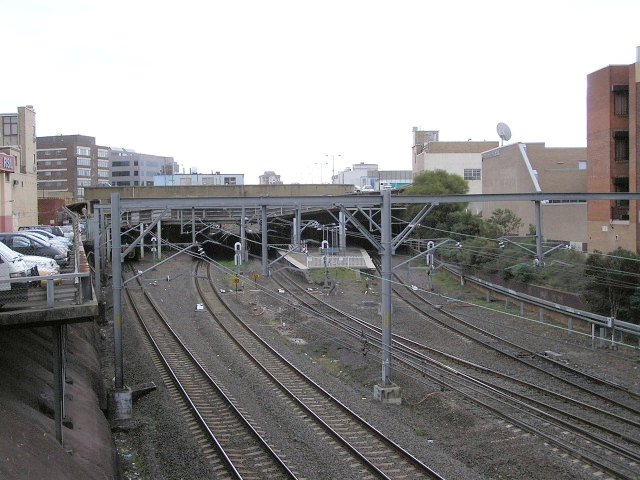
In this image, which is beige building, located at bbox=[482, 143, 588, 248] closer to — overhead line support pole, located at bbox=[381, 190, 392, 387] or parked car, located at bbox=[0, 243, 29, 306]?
overhead line support pole, located at bbox=[381, 190, 392, 387]

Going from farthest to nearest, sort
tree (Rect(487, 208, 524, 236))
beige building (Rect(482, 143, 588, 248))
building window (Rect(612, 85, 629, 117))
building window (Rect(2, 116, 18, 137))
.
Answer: building window (Rect(2, 116, 18, 137))
beige building (Rect(482, 143, 588, 248))
tree (Rect(487, 208, 524, 236))
building window (Rect(612, 85, 629, 117))

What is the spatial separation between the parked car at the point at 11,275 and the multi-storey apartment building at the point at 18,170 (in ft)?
86.9

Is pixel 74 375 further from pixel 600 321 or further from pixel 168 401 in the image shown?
pixel 600 321

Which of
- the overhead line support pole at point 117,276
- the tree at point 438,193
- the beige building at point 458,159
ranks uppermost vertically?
the beige building at point 458,159

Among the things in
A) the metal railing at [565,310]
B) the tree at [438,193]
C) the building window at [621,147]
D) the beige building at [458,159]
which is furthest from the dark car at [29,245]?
the beige building at [458,159]

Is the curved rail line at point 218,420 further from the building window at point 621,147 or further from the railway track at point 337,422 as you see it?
the building window at point 621,147

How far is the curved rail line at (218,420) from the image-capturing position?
35.0ft

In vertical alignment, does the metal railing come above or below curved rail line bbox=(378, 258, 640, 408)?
above

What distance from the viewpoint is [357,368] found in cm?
1744

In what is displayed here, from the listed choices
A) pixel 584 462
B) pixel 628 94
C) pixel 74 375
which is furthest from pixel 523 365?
pixel 628 94

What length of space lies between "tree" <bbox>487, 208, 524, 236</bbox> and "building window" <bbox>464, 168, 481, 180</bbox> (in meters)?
28.1

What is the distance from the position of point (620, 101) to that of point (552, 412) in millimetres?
21152

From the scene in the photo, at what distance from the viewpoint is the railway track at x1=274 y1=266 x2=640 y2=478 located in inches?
414

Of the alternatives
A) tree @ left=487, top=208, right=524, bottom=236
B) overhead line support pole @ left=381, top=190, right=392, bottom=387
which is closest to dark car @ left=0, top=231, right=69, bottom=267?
overhead line support pole @ left=381, top=190, right=392, bottom=387
